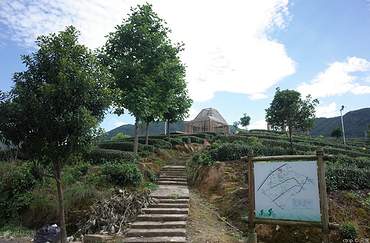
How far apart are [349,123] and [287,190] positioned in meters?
88.2

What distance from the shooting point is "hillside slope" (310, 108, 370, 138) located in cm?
7969

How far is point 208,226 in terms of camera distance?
32.1 ft

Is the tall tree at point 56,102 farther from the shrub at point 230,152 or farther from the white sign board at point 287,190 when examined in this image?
the shrub at point 230,152

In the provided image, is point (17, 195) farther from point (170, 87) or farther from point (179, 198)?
point (170, 87)

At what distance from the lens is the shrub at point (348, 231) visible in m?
7.92

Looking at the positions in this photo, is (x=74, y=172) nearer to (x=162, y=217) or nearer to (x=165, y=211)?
(x=165, y=211)

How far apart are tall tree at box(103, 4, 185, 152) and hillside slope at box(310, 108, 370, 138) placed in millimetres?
68521

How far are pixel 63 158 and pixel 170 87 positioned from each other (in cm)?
1077

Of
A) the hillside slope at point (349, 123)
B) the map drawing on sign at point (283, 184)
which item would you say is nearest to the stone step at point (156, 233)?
the map drawing on sign at point (283, 184)

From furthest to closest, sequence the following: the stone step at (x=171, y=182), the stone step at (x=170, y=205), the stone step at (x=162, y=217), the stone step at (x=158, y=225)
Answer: the stone step at (x=171, y=182) → the stone step at (x=170, y=205) → the stone step at (x=162, y=217) → the stone step at (x=158, y=225)

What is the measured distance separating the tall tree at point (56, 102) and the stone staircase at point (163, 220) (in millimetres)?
1970

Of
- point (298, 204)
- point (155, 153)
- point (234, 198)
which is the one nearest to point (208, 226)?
point (234, 198)

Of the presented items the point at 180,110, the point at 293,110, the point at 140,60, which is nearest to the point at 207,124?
the point at 180,110

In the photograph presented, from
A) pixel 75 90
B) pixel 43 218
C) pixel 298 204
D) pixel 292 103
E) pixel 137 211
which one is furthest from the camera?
pixel 292 103
